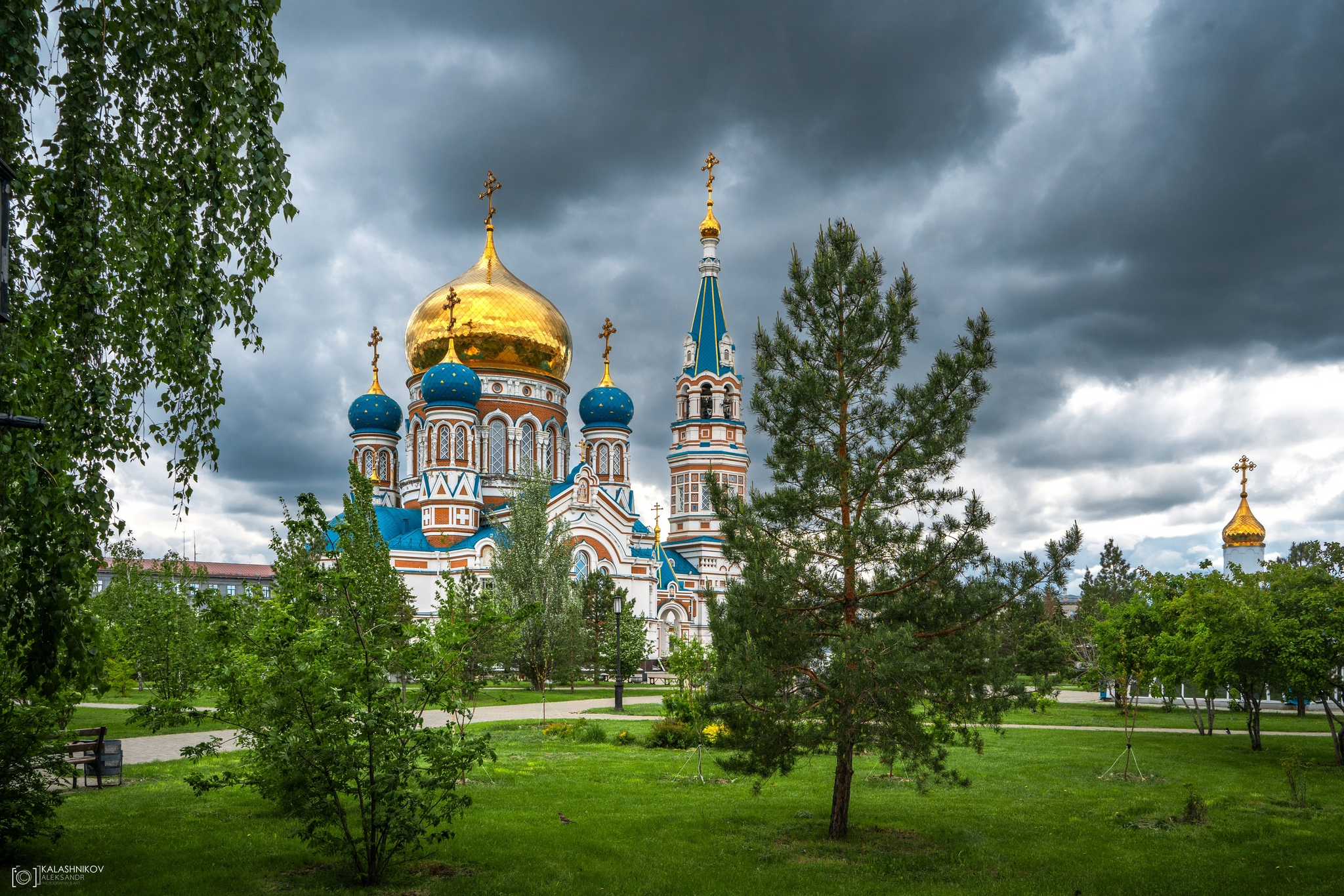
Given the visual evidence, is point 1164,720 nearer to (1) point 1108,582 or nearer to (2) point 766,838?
(2) point 766,838

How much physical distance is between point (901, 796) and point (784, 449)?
572cm

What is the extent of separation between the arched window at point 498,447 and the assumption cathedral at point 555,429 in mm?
79

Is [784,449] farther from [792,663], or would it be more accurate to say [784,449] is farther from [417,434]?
[417,434]

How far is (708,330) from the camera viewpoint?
52344mm

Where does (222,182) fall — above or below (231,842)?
above

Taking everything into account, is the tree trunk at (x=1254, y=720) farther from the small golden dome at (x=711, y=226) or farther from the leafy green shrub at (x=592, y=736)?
the small golden dome at (x=711, y=226)

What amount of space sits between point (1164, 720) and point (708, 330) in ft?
107

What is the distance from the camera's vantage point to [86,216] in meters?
6.13

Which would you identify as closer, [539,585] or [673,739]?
[673,739]

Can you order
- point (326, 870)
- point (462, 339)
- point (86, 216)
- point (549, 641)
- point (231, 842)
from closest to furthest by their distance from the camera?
point (86, 216), point (326, 870), point (231, 842), point (549, 641), point (462, 339)

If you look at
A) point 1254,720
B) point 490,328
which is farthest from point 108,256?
point 490,328

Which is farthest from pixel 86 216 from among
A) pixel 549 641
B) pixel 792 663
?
pixel 549 641

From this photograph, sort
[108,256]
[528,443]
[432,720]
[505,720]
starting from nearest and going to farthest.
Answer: [108,256] → [432,720] → [505,720] → [528,443]

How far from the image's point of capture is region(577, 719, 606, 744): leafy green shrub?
725 inches
